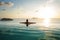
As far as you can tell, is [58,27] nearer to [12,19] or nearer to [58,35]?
[58,35]

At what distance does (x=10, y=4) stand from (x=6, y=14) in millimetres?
168

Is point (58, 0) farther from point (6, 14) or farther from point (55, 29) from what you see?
point (6, 14)

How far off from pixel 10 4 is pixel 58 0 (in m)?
0.74

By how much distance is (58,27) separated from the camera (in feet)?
5.82

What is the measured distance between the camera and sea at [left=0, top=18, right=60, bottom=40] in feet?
5.86

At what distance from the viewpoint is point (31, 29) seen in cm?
182

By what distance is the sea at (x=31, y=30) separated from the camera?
1.79 meters

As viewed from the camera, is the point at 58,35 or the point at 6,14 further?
the point at 6,14

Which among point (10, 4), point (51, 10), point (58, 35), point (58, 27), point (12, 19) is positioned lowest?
point (58, 35)

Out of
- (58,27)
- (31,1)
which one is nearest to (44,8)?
(31,1)

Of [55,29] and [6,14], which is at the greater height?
[6,14]

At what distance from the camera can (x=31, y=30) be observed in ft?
5.97

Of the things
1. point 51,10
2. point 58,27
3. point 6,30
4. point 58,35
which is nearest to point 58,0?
point 51,10

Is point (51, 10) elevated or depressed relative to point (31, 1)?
depressed
